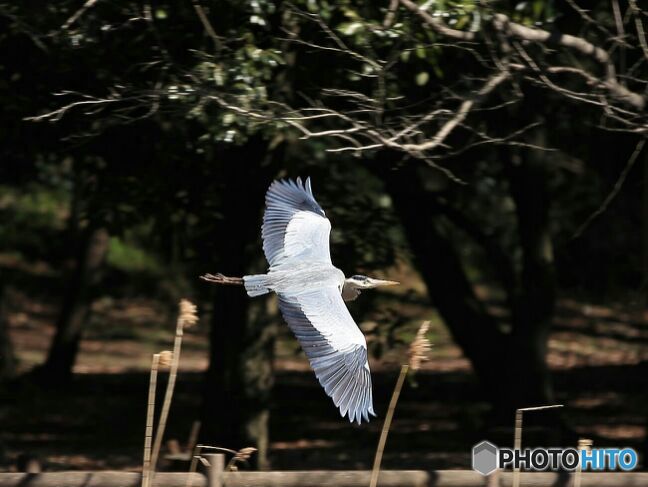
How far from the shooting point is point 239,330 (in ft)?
32.8

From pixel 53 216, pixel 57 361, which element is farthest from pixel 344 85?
pixel 53 216

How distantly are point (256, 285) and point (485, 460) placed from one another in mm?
1453

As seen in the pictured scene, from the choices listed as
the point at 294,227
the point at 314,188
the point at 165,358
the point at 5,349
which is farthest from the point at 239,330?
the point at 5,349

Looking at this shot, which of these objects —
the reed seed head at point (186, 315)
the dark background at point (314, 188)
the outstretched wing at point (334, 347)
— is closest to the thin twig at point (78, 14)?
the dark background at point (314, 188)

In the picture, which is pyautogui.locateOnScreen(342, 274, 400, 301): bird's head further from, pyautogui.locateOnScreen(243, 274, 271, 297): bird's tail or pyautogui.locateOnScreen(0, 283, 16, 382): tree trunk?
pyautogui.locateOnScreen(0, 283, 16, 382): tree trunk

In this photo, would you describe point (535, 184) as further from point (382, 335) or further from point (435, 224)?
point (382, 335)

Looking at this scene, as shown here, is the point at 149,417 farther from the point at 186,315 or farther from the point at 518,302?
the point at 518,302

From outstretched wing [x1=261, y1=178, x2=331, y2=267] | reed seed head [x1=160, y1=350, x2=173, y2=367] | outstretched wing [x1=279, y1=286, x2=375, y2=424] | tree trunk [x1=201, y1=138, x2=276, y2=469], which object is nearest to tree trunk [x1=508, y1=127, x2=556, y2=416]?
tree trunk [x1=201, y1=138, x2=276, y2=469]

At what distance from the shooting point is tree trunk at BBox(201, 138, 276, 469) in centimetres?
973

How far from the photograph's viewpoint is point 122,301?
24.8 meters

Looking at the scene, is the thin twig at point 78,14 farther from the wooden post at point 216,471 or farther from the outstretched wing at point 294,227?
the wooden post at point 216,471

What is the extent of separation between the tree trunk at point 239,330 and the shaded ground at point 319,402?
3.29 ft

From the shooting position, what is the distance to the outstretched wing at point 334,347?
17.9 ft

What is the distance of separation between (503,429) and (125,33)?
5.18 m
